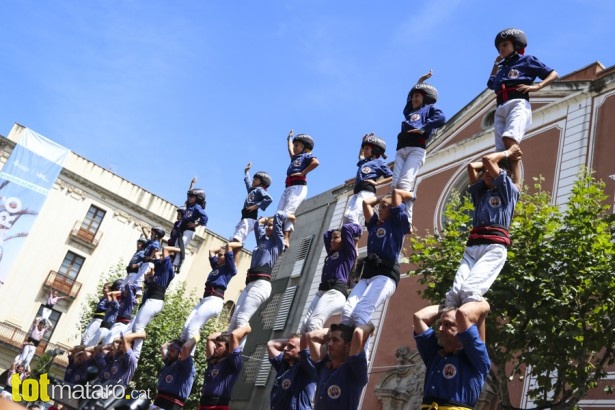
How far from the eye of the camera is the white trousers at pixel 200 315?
1195cm

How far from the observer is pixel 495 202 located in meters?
7.43

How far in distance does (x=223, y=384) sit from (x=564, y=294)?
6.83m

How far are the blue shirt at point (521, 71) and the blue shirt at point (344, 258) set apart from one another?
9.83 feet

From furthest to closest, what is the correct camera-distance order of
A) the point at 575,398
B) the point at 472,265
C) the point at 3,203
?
1. the point at 3,203
2. the point at 575,398
3. the point at 472,265

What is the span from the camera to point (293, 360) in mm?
9266

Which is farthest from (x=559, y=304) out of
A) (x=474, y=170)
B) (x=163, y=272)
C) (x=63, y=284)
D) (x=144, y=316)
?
(x=63, y=284)

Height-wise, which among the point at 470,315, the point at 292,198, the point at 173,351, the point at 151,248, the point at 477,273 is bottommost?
the point at 173,351

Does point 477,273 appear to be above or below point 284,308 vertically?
below

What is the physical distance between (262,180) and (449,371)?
814 centimetres

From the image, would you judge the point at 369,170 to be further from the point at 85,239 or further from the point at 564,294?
the point at 85,239

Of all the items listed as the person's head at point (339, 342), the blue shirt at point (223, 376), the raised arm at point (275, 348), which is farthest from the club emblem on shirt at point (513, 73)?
the blue shirt at point (223, 376)

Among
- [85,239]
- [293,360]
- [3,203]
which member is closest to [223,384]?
[293,360]

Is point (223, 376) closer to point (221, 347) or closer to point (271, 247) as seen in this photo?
point (221, 347)

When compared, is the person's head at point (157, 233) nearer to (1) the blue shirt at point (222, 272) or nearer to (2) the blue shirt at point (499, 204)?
(1) the blue shirt at point (222, 272)
